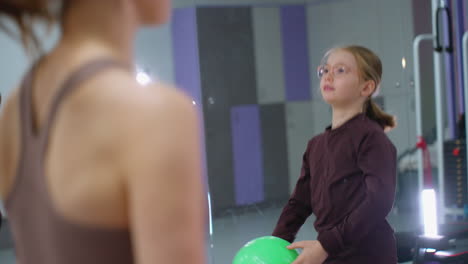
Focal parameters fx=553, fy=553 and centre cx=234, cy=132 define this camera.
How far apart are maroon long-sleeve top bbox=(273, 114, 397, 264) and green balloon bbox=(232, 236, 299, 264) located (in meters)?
0.09

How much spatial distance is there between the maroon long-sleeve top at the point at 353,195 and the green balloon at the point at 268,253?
91mm

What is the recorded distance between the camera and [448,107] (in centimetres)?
455

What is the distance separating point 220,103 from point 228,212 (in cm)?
67

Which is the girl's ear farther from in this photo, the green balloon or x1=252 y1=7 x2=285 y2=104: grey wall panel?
x1=252 y1=7 x2=285 y2=104: grey wall panel

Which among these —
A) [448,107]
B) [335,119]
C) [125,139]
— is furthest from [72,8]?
[448,107]

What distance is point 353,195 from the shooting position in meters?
1.78

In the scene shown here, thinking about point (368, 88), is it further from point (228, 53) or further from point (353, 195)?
point (228, 53)

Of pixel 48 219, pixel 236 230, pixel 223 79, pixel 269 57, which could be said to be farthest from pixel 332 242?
pixel 269 57

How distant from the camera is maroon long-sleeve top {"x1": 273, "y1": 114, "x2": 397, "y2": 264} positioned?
1.69m

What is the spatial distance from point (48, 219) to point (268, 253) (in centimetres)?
130

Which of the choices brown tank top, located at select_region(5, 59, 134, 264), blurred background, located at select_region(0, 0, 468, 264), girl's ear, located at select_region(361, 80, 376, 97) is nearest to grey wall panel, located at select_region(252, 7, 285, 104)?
blurred background, located at select_region(0, 0, 468, 264)

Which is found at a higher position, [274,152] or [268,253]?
[274,152]

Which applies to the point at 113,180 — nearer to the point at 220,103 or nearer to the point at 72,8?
the point at 72,8

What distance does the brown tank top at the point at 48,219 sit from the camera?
1.70ft
